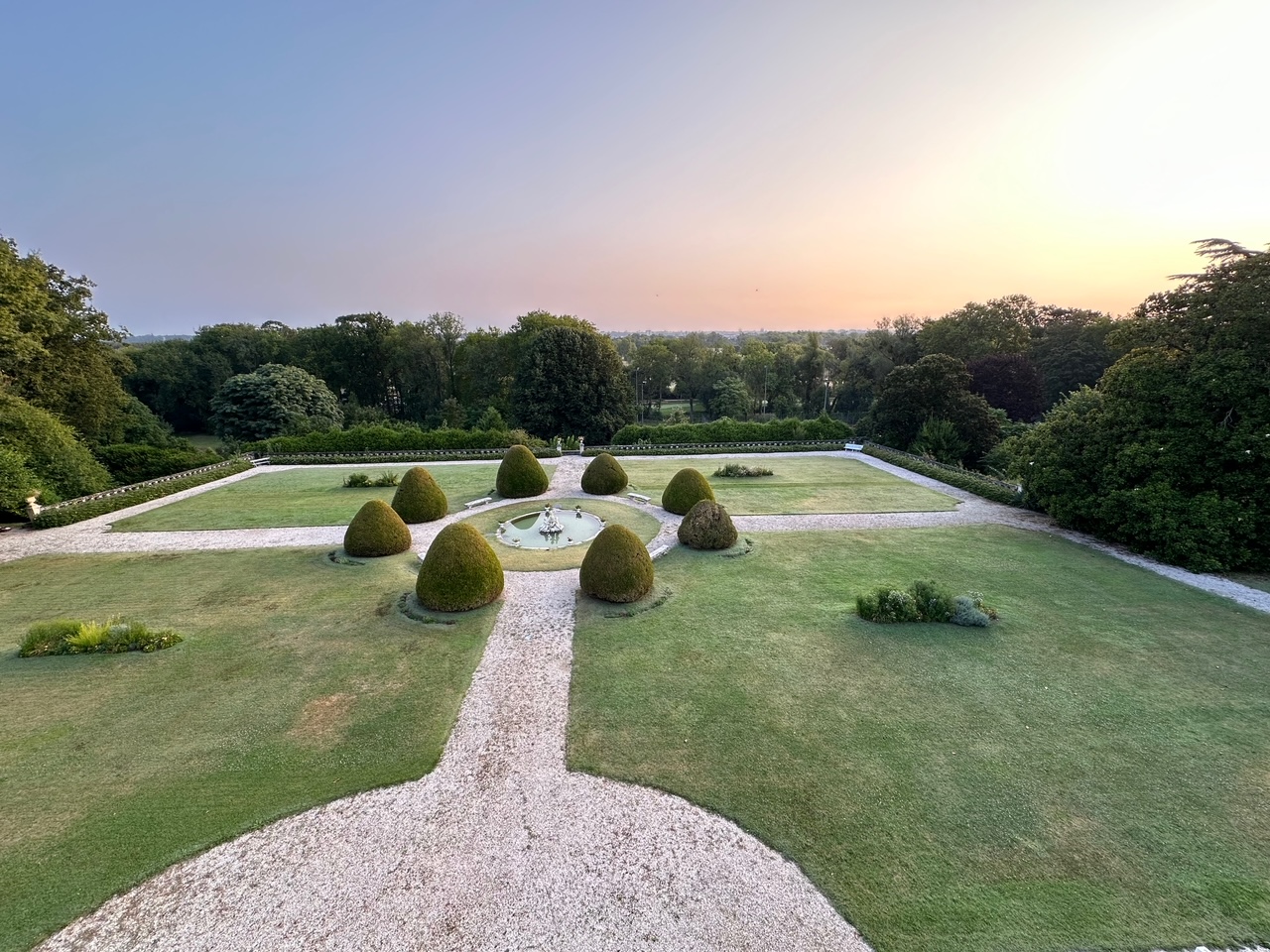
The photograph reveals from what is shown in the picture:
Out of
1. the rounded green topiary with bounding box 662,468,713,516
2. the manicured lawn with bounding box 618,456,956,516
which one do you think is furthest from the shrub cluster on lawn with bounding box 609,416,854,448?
the rounded green topiary with bounding box 662,468,713,516

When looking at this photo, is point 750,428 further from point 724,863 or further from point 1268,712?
point 724,863

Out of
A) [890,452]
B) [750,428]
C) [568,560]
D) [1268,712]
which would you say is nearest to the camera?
[1268,712]

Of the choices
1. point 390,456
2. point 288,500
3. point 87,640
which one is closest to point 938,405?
point 390,456

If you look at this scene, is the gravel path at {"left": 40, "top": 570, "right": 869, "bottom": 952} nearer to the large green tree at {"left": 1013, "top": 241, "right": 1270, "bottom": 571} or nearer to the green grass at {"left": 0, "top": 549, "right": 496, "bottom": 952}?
the green grass at {"left": 0, "top": 549, "right": 496, "bottom": 952}

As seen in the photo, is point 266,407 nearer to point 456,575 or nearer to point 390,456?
point 390,456

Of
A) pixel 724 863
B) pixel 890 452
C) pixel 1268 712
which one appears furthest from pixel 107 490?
pixel 890 452
